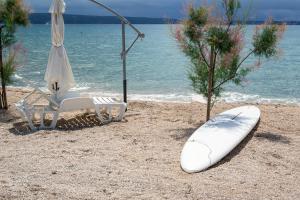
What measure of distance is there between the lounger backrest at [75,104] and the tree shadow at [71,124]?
433mm

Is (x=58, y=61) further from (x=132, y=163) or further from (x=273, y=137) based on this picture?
(x=273, y=137)

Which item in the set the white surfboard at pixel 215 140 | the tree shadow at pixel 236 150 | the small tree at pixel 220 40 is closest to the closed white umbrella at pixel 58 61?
the small tree at pixel 220 40

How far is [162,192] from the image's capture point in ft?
18.1

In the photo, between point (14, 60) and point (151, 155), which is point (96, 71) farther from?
point (151, 155)

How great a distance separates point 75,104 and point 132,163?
278 centimetres

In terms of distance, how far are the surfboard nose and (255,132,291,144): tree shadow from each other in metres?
1.91

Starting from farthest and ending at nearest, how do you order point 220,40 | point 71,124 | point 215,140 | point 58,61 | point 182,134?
point 71,124 < point 58,61 < point 220,40 < point 182,134 < point 215,140

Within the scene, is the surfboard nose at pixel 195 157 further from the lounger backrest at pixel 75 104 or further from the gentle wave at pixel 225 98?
the gentle wave at pixel 225 98

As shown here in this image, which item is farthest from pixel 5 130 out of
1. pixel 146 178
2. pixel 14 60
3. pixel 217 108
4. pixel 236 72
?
pixel 217 108

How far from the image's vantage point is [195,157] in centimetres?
671

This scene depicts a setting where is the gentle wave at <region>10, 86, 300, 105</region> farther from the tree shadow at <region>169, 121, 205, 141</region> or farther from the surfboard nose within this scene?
the surfboard nose

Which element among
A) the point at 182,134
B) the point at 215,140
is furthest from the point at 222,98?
the point at 215,140

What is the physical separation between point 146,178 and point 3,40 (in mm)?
6756

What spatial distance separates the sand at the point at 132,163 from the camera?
5562 mm
